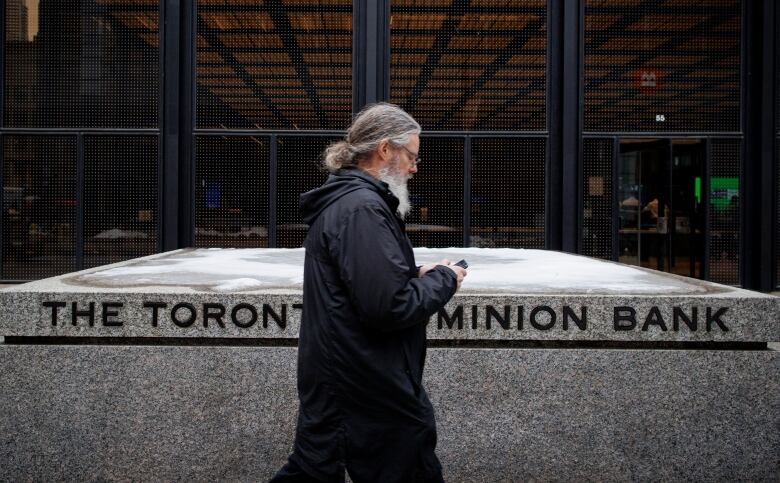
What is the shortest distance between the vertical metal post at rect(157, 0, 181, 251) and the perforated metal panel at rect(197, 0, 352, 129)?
1.11 feet

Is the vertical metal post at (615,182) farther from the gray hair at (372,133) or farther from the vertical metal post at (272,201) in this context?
the gray hair at (372,133)

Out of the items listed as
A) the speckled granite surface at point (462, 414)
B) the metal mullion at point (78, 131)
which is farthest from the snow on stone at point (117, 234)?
the speckled granite surface at point (462, 414)

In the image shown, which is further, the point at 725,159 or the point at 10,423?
the point at 725,159

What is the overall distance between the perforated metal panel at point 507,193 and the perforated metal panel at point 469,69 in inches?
14.3

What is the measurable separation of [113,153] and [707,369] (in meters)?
8.96

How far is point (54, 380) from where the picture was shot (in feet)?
14.8

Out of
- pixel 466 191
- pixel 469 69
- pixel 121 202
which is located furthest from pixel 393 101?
pixel 121 202

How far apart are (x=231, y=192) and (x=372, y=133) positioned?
8.14 meters

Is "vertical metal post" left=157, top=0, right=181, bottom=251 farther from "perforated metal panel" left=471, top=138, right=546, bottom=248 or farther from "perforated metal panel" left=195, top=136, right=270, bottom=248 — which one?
"perforated metal panel" left=471, top=138, right=546, bottom=248

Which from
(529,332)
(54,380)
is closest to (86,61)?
(54,380)

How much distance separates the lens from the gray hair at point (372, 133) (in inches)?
116

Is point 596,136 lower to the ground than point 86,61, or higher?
lower

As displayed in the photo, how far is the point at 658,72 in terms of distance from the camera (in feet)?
35.5

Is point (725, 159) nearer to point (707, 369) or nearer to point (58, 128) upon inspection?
point (707, 369)
